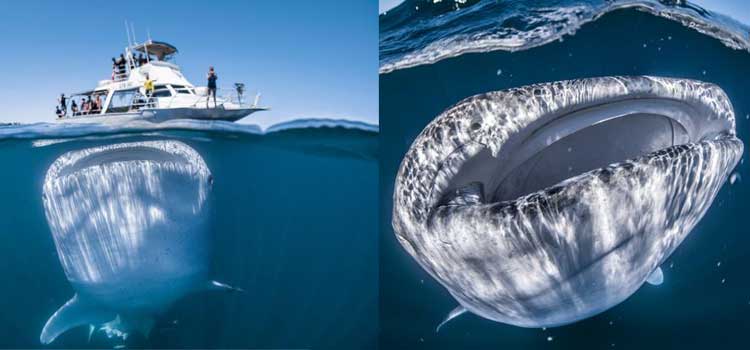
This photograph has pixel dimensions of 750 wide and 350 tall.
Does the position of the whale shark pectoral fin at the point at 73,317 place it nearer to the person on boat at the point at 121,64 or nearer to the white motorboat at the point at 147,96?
the white motorboat at the point at 147,96

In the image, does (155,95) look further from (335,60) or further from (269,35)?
(335,60)

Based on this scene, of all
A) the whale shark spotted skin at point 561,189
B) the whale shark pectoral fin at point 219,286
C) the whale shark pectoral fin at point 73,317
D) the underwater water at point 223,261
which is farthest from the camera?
the whale shark pectoral fin at point 219,286

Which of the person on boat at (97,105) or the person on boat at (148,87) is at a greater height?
the person on boat at (148,87)

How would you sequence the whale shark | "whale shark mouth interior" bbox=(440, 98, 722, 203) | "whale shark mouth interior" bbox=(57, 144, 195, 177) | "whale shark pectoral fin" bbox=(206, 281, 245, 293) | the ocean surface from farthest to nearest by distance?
"whale shark pectoral fin" bbox=(206, 281, 245, 293) < "whale shark mouth interior" bbox=(57, 144, 195, 177) < the whale shark < the ocean surface < "whale shark mouth interior" bbox=(440, 98, 722, 203)

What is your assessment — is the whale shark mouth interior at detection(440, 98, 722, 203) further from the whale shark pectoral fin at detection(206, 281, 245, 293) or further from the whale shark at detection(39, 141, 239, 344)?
the whale shark pectoral fin at detection(206, 281, 245, 293)

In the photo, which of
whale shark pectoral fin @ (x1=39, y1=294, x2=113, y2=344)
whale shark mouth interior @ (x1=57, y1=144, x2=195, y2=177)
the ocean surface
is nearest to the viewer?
the ocean surface

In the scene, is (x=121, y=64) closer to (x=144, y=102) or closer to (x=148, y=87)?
(x=148, y=87)

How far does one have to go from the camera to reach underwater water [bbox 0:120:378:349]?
562 cm

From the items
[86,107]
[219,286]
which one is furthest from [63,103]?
[219,286]

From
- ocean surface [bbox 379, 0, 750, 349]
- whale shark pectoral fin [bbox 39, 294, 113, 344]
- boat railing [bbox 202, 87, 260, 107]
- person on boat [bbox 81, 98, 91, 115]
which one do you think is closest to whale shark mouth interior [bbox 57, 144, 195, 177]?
person on boat [bbox 81, 98, 91, 115]

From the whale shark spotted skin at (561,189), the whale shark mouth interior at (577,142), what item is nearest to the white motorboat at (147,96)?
the whale shark spotted skin at (561,189)

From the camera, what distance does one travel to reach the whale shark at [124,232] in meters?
5.22

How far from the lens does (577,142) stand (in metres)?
3.12

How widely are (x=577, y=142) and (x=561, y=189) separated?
1027 millimetres
